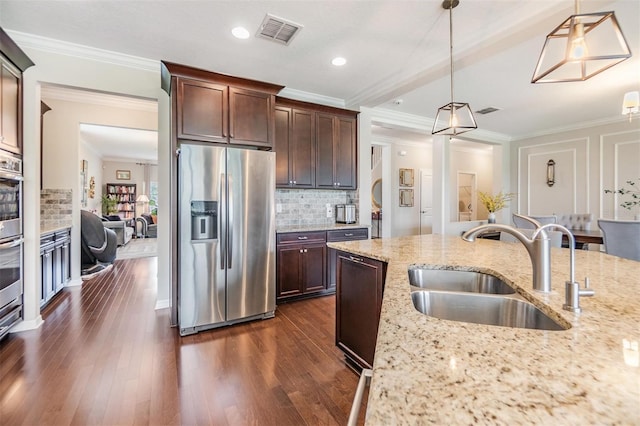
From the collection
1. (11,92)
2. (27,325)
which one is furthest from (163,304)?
(11,92)

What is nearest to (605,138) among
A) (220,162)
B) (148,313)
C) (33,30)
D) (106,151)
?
(220,162)

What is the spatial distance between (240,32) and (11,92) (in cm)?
201

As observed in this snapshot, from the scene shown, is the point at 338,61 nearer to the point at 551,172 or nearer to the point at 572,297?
the point at 572,297

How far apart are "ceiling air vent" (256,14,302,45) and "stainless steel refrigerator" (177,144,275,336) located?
3.43ft

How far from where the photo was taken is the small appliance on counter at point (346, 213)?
14.7ft

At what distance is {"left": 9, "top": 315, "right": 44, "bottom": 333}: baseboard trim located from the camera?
276 cm

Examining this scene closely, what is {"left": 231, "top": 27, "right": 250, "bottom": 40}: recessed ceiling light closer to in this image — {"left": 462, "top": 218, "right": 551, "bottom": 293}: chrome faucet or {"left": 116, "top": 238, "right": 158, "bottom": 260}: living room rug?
{"left": 462, "top": 218, "right": 551, "bottom": 293}: chrome faucet

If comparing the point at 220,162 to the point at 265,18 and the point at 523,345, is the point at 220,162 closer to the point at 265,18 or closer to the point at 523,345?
the point at 265,18

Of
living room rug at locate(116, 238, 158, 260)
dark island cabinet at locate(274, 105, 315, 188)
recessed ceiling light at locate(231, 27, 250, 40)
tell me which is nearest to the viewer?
recessed ceiling light at locate(231, 27, 250, 40)

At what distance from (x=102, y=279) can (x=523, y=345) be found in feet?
18.2

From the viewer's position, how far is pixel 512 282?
4.38ft

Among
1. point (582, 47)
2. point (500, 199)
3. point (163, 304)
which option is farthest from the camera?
point (500, 199)

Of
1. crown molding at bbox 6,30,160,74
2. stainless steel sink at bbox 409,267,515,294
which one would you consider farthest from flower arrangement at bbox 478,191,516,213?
crown molding at bbox 6,30,160,74

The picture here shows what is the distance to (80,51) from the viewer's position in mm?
2904
